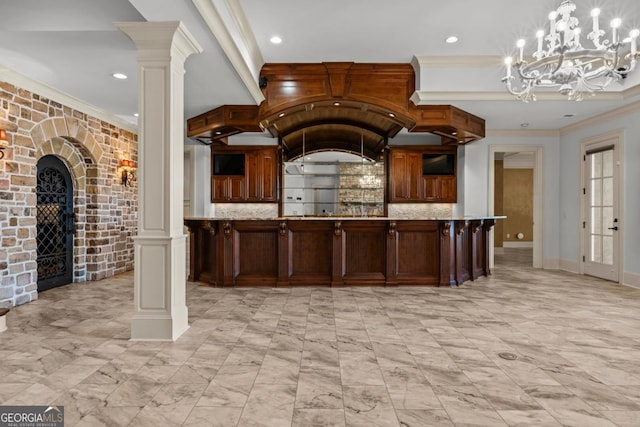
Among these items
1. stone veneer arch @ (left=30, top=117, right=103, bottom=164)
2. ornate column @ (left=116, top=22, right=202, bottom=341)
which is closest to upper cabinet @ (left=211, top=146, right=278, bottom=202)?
stone veneer arch @ (left=30, top=117, right=103, bottom=164)

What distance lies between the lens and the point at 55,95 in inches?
199

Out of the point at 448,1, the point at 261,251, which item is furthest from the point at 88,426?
the point at 448,1

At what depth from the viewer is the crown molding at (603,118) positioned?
555cm

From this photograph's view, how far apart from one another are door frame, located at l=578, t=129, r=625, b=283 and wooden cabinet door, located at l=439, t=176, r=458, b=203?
2.16 metres

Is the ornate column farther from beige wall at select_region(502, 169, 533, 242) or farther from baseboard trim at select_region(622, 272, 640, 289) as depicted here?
beige wall at select_region(502, 169, 533, 242)

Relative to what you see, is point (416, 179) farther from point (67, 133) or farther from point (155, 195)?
point (67, 133)

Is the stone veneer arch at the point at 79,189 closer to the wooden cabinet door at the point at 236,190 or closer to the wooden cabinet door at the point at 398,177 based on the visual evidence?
the wooden cabinet door at the point at 236,190

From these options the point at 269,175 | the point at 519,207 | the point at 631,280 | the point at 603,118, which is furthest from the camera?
the point at 519,207

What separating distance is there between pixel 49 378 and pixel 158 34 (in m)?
2.69

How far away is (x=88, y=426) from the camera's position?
1881mm

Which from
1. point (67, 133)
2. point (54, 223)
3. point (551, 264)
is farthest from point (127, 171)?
point (551, 264)

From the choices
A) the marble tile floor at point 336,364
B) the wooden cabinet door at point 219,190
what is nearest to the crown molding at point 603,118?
the marble tile floor at point 336,364

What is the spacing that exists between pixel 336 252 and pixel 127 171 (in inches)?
166

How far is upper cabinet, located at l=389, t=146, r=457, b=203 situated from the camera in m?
7.38
